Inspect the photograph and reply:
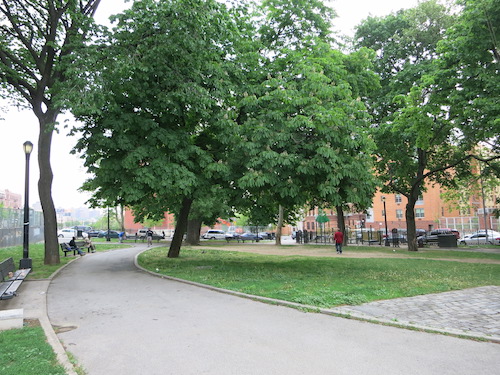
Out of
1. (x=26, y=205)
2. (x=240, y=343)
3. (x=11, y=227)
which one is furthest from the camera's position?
(x=11, y=227)

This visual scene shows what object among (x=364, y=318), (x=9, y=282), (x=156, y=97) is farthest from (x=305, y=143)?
(x=9, y=282)

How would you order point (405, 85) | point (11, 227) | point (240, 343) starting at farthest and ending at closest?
1. point (11, 227)
2. point (405, 85)
3. point (240, 343)

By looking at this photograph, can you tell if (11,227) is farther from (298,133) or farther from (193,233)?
(298,133)

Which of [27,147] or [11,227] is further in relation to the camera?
[11,227]

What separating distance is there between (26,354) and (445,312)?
7008 mm

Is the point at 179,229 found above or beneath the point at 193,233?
above

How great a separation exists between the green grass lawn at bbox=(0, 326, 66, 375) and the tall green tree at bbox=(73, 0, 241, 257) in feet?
22.3

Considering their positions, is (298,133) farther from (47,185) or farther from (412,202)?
(412,202)

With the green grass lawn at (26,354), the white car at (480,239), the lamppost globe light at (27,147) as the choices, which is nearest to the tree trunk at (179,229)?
the lamppost globe light at (27,147)

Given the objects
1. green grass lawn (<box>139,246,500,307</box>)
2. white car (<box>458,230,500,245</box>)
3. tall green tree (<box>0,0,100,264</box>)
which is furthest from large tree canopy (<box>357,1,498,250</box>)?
tall green tree (<box>0,0,100,264</box>)

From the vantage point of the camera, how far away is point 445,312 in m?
7.18

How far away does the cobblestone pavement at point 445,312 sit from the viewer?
6.11m

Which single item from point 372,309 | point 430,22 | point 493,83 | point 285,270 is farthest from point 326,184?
point 430,22

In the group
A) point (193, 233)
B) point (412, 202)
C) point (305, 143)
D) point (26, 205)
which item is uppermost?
point (305, 143)
